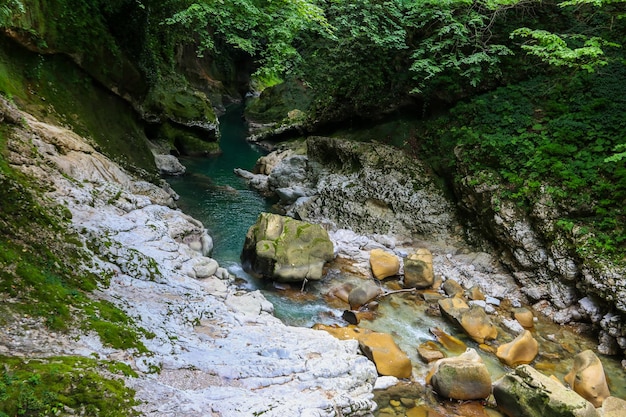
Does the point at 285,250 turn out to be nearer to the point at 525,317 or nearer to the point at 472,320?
the point at 472,320

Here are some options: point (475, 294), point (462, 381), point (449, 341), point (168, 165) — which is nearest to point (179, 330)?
point (462, 381)

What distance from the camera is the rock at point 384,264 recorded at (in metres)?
11.9

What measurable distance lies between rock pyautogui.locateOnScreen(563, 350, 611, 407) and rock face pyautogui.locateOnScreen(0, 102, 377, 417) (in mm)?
4282

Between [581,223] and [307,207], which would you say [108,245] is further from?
[581,223]

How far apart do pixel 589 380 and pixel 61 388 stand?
28.8 feet

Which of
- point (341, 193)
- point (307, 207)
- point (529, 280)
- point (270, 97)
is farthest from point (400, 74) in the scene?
point (270, 97)

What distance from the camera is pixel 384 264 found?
1198 centimetres

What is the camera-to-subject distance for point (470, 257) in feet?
42.7

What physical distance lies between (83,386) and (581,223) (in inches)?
462

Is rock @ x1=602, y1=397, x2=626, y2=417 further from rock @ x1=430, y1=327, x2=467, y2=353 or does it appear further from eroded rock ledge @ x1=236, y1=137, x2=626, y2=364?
eroded rock ledge @ x1=236, y1=137, x2=626, y2=364

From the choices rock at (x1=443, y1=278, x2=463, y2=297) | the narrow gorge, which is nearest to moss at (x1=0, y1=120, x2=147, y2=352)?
the narrow gorge

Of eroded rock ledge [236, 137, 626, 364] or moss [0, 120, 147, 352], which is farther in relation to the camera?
eroded rock ledge [236, 137, 626, 364]

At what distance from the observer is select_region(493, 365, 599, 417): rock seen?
6.42 metres

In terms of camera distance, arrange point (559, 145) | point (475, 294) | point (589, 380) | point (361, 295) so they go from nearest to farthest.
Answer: point (589, 380) → point (361, 295) → point (475, 294) → point (559, 145)
